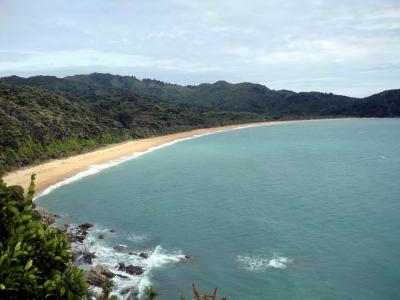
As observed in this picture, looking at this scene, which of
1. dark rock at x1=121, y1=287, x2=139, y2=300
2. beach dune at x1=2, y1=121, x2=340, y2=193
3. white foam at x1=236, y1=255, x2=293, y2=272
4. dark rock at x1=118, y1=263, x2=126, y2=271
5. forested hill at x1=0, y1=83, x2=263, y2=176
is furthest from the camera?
forested hill at x1=0, y1=83, x2=263, y2=176

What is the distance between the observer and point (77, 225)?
39969 mm

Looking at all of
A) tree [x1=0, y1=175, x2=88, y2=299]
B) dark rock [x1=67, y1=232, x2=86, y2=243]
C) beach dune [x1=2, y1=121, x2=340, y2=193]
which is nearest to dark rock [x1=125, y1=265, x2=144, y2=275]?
dark rock [x1=67, y1=232, x2=86, y2=243]

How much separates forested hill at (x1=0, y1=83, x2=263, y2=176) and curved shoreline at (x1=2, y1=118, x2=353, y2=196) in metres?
2.06

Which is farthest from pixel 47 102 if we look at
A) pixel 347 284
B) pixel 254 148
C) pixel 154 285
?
pixel 347 284

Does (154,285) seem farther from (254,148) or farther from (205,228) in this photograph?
(254,148)

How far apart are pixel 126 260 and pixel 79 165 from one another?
41765mm

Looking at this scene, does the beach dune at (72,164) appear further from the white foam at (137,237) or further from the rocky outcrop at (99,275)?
the rocky outcrop at (99,275)

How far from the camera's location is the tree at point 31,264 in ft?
41.1

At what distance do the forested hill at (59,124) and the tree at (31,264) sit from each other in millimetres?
38129

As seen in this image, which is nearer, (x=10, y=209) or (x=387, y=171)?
(x=10, y=209)

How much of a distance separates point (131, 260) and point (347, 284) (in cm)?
1526

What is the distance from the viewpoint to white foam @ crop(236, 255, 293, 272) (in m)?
30.0

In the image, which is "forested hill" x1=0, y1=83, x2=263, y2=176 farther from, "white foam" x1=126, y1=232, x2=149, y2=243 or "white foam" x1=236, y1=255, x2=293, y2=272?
"white foam" x1=236, y1=255, x2=293, y2=272


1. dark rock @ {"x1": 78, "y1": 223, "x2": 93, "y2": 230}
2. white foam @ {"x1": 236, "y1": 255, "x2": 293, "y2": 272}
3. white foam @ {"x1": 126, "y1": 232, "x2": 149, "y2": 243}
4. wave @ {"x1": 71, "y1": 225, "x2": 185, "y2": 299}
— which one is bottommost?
wave @ {"x1": 71, "y1": 225, "x2": 185, "y2": 299}
